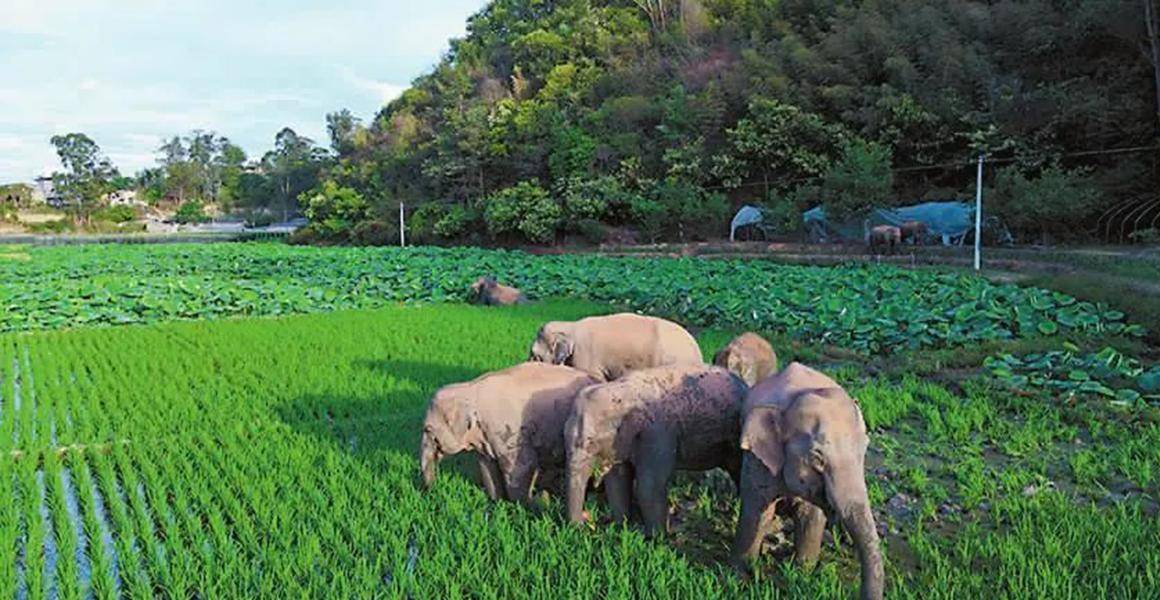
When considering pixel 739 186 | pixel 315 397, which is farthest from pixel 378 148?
pixel 315 397

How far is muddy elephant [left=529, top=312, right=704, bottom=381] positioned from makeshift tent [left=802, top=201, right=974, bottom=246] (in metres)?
19.1

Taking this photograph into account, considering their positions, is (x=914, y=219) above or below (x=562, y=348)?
above

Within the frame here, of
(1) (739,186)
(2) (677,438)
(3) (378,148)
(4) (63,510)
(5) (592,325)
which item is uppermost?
(3) (378,148)

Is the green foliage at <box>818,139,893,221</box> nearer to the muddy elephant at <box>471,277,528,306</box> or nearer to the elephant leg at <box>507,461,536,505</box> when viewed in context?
the muddy elephant at <box>471,277,528,306</box>

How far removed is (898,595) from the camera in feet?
13.3

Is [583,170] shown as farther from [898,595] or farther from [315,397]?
[898,595]

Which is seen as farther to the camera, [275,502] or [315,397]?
[315,397]

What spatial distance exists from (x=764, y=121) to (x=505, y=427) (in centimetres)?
2904

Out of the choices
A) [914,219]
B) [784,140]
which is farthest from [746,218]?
[914,219]

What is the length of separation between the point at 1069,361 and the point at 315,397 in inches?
337

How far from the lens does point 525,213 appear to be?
121ft

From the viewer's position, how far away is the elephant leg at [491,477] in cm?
569

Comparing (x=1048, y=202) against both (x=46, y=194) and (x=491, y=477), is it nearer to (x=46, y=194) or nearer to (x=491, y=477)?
(x=491, y=477)

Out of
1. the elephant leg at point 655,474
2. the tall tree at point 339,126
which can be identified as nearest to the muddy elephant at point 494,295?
the elephant leg at point 655,474
